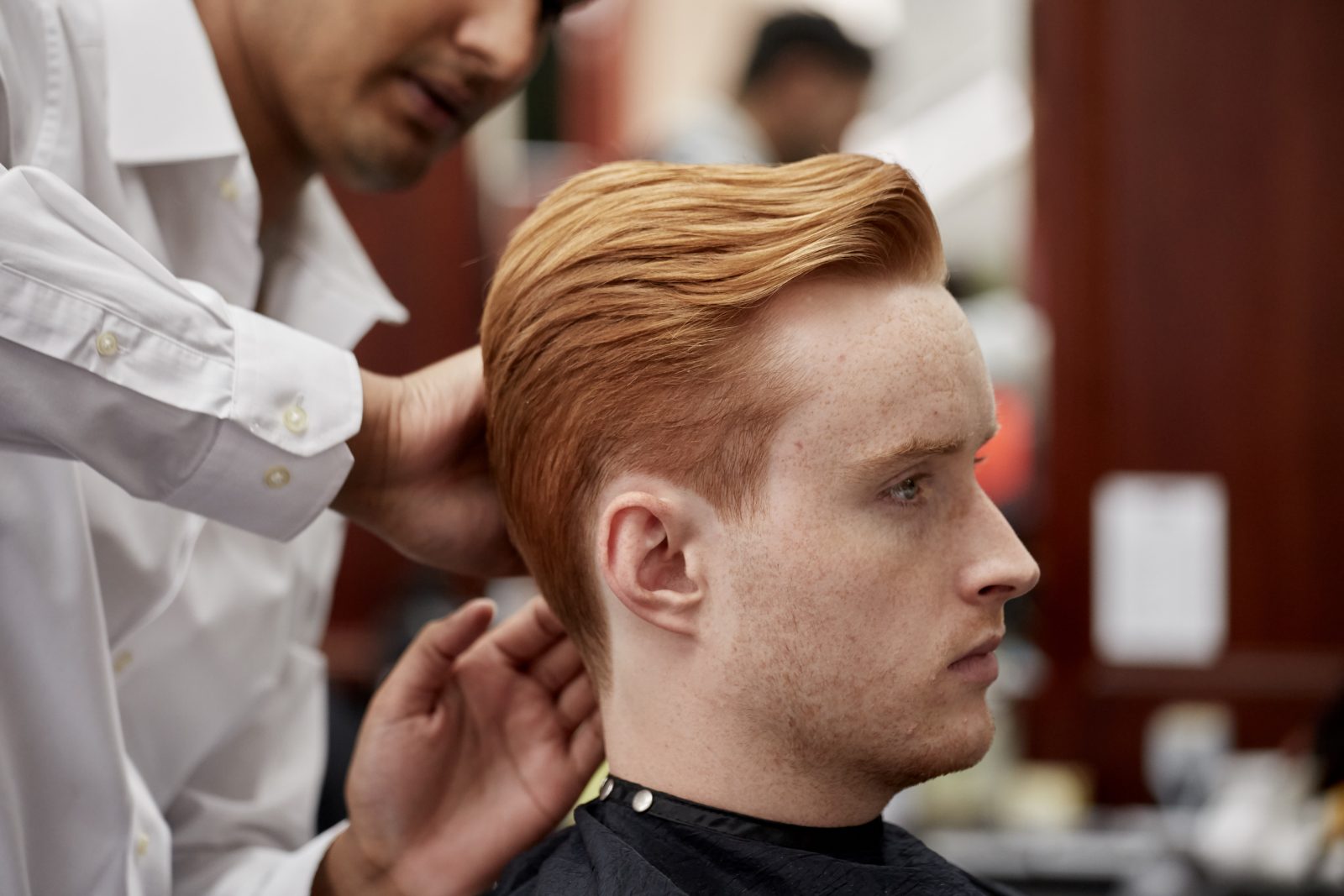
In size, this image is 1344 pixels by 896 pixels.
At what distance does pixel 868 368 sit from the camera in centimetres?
103

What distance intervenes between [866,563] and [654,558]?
181 mm

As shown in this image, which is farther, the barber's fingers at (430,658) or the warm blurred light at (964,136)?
the warm blurred light at (964,136)

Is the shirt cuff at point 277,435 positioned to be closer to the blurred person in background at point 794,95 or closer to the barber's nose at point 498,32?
the barber's nose at point 498,32

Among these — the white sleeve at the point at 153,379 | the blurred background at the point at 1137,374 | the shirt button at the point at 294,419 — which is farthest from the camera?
the blurred background at the point at 1137,374

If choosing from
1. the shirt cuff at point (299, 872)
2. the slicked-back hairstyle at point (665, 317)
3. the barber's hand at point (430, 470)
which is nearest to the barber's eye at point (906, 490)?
the slicked-back hairstyle at point (665, 317)

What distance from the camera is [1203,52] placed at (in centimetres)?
304

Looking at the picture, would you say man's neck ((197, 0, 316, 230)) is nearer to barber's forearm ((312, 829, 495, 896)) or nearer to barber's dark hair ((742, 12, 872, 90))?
barber's forearm ((312, 829, 495, 896))

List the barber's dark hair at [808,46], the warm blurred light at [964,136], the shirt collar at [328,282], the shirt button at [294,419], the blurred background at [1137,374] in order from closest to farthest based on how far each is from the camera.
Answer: the shirt button at [294,419]
the shirt collar at [328,282]
the blurred background at [1137,374]
the barber's dark hair at [808,46]
the warm blurred light at [964,136]

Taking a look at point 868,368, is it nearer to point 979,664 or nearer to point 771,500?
point 771,500

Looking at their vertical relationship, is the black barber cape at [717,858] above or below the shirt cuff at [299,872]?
above

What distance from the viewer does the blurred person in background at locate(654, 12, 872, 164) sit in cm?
317

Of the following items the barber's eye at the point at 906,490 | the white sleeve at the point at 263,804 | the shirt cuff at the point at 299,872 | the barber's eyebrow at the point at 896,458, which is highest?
the barber's eyebrow at the point at 896,458

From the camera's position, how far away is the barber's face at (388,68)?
138 cm

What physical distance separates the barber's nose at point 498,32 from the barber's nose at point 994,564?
0.73 m
